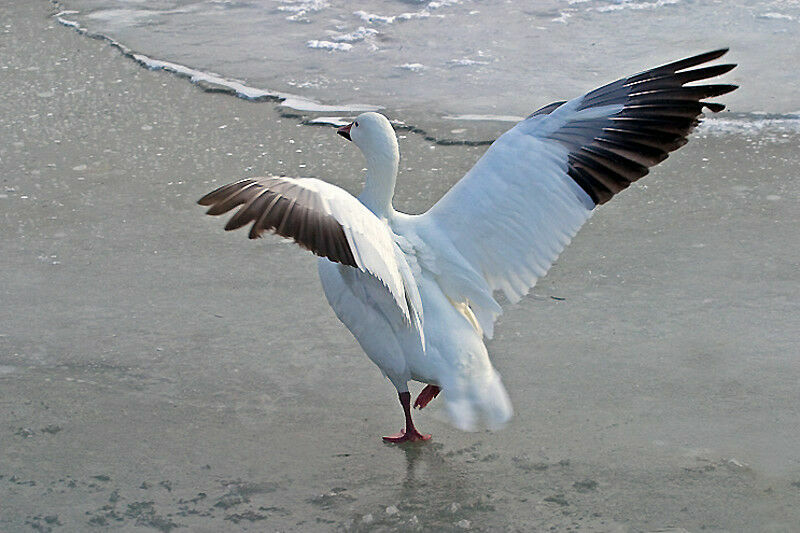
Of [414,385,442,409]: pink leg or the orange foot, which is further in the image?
[414,385,442,409]: pink leg

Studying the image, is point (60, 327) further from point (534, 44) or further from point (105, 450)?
point (534, 44)

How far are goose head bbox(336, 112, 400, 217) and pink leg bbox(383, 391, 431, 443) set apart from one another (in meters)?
0.60

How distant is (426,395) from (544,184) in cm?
78

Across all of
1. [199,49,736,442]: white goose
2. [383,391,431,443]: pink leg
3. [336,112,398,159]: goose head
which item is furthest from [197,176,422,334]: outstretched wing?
[336,112,398,159]: goose head

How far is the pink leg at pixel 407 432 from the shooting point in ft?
10.3

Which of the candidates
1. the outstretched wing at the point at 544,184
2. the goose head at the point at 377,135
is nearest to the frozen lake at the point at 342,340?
the outstretched wing at the point at 544,184

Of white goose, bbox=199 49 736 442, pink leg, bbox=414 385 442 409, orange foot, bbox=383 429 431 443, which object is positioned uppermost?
white goose, bbox=199 49 736 442

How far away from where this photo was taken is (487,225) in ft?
10.6

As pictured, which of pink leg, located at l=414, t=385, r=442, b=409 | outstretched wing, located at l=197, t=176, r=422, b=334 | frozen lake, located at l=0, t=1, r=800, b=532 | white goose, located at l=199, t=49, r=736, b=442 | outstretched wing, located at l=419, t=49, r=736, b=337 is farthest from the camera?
pink leg, located at l=414, t=385, r=442, b=409

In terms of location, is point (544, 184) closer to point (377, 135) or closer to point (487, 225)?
point (487, 225)

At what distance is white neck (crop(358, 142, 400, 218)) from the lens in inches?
132

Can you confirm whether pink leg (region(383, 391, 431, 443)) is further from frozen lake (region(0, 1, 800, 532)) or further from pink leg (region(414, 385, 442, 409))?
pink leg (region(414, 385, 442, 409))

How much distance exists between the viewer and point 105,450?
3.04 metres

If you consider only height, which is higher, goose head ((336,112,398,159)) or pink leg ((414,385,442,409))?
goose head ((336,112,398,159))
